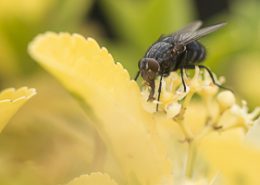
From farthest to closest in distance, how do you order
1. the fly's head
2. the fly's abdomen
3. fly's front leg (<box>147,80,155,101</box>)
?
1. the fly's abdomen
2. the fly's head
3. fly's front leg (<box>147,80,155,101</box>)

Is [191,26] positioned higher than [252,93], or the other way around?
[191,26]

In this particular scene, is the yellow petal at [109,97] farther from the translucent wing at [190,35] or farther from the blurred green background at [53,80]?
the translucent wing at [190,35]

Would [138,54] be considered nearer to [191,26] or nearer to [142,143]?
[191,26]

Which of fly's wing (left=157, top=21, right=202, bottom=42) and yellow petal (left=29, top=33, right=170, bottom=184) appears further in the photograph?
fly's wing (left=157, top=21, right=202, bottom=42)

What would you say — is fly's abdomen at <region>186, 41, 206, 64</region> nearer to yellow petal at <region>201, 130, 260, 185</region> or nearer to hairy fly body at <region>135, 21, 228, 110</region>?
hairy fly body at <region>135, 21, 228, 110</region>

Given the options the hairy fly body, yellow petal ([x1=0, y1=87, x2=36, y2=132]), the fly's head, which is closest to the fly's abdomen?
the hairy fly body

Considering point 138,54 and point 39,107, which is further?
point 138,54

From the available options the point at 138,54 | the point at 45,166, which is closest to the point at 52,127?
the point at 45,166
